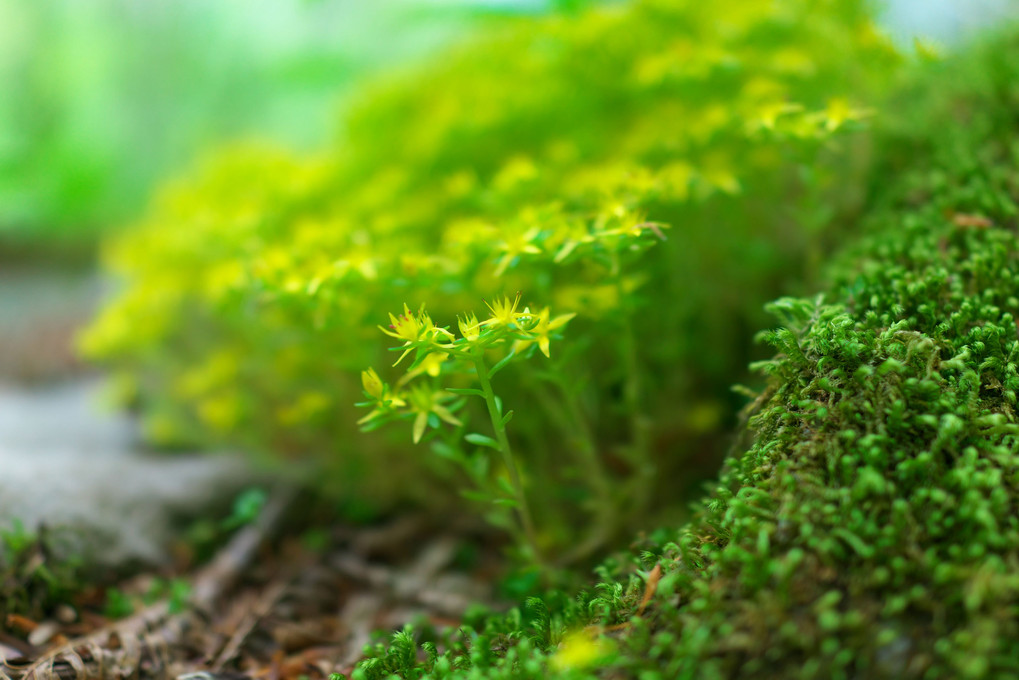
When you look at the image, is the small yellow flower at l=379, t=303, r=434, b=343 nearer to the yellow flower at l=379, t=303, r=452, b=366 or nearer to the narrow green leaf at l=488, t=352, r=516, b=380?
the yellow flower at l=379, t=303, r=452, b=366

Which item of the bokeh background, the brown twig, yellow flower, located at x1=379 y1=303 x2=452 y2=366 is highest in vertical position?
the bokeh background

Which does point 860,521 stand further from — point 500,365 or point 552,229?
point 552,229

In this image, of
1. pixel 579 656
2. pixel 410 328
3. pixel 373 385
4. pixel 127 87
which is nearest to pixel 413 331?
pixel 410 328

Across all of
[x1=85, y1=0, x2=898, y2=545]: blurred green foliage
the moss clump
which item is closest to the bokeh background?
[x1=85, y1=0, x2=898, y2=545]: blurred green foliage

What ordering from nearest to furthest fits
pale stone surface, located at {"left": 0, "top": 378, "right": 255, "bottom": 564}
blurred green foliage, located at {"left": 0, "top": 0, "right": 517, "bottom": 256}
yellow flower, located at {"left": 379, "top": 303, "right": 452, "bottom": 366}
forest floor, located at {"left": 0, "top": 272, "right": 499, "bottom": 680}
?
yellow flower, located at {"left": 379, "top": 303, "right": 452, "bottom": 366}, forest floor, located at {"left": 0, "top": 272, "right": 499, "bottom": 680}, pale stone surface, located at {"left": 0, "top": 378, "right": 255, "bottom": 564}, blurred green foliage, located at {"left": 0, "top": 0, "right": 517, "bottom": 256}

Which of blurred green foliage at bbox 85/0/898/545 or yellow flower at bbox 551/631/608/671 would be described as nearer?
yellow flower at bbox 551/631/608/671

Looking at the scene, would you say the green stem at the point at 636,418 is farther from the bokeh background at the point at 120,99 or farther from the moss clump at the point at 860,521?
the bokeh background at the point at 120,99
